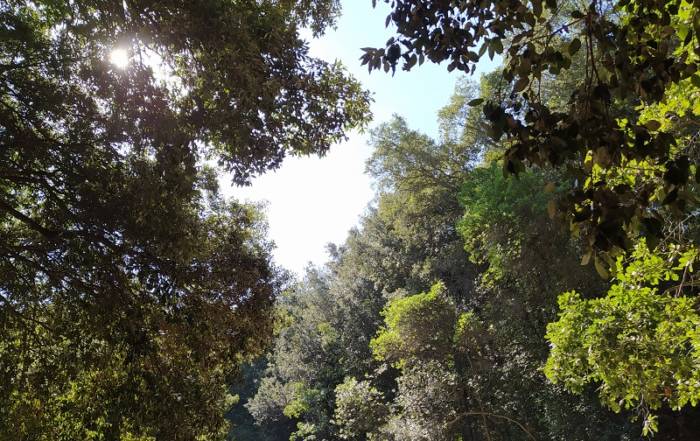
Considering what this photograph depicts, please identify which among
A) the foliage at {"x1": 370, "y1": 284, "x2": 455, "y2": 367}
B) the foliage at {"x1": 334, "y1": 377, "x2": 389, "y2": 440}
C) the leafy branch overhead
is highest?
the foliage at {"x1": 370, "y1": 284, "x2": 455, "y2": 367}

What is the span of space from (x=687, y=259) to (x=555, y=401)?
34.1 ft

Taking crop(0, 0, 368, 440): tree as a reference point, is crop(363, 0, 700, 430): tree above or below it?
below

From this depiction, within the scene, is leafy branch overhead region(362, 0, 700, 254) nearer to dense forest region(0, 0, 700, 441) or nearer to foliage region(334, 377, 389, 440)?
dense forest region(0, 0, 700, 441)

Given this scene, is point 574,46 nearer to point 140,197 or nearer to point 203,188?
point 140,197

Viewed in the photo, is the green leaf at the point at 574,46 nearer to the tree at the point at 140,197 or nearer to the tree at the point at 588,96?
the tree at the point at 588,96

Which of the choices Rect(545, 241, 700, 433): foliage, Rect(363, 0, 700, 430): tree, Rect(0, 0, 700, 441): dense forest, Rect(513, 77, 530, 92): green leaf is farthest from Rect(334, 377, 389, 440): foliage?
Rect(513, 77, 530, 92): green leaf

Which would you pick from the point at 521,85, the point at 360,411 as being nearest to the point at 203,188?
the point at 521,85

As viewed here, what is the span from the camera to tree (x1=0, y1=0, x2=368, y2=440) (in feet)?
14.9

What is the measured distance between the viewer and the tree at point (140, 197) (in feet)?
14.9

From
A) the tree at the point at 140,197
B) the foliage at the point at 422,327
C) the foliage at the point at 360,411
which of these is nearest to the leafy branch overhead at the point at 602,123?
the tree at the point at 140,197

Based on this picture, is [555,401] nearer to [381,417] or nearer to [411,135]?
[381,417]

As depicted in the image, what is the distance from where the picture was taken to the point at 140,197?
4.89 m

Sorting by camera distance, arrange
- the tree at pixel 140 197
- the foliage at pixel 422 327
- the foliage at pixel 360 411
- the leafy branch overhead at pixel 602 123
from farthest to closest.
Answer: the foliage at pixel 360 411 < the foliage at pixel 422 327 < the tree at pixel 140 197 < the leafy branch overhead at pixel 602 123

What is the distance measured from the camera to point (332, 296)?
31.9 meters
